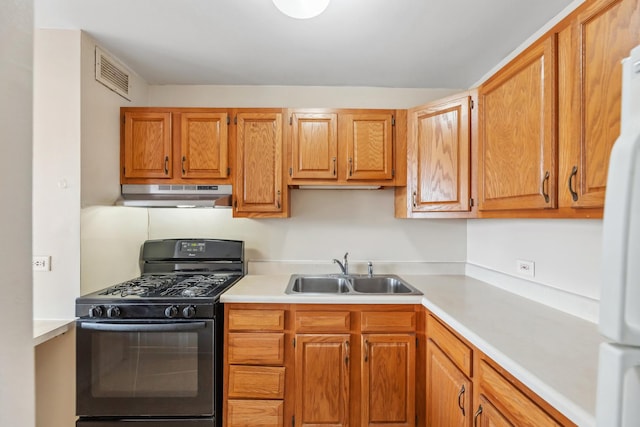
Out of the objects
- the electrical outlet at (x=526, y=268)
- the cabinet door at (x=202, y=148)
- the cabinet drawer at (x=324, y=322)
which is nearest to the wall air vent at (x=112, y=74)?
the cabinet door at (x=202, y=148)

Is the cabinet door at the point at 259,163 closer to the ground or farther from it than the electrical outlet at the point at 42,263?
farther from it

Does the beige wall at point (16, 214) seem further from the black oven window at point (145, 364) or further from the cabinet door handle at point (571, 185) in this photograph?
the cabinet door handle at point (571, 185)

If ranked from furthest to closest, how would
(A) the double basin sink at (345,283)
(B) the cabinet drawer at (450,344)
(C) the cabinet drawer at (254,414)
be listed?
(A) the double basin sink at (345,283)
(C) the cabinet drawer at (254,414)
(B) the cabinet drawer at (450,344)

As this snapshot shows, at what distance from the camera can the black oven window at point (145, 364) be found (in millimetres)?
1694

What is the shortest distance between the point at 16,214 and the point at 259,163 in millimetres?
1445

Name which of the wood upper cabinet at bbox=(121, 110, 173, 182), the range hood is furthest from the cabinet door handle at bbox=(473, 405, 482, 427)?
the wood upper cabinet at bbox=(121, 110, 173, 182)

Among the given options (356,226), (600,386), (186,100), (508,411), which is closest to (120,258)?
(186,100)

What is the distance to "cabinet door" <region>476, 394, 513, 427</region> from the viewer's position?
3.43ft

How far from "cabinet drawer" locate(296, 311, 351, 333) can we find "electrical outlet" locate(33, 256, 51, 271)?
57.5 inches

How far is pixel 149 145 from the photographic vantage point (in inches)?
83.7

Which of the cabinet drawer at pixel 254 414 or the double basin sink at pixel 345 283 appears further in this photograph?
the double basin sink at pixel 345 283

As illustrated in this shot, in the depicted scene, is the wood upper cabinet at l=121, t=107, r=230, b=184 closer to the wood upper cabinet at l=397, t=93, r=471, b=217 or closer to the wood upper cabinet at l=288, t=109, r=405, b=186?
the wood upper cabinet at l=288, t=109, r=405, b=186

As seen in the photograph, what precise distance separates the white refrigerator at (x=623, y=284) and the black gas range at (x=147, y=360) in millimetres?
1658

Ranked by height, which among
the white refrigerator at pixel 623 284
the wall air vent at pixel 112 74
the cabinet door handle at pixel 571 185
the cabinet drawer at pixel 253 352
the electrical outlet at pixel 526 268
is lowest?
the cabinet drawer at pixel 253 352
